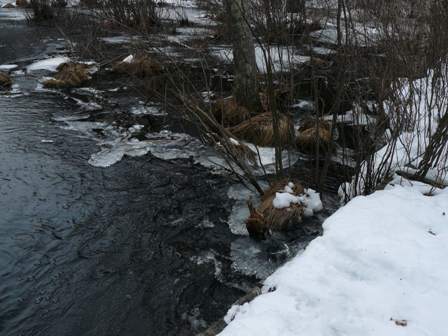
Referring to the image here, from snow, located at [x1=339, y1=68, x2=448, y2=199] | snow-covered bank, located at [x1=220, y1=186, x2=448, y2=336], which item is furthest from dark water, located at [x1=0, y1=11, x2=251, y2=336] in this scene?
snow, located at [x1=339, y1=68, x2=448, y2=199]

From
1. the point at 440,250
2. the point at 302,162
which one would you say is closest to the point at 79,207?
the point at 302,162

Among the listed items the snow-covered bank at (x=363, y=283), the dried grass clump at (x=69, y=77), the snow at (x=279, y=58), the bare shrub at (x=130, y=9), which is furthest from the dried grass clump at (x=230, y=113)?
the bare shrub at (x=130, y=9)

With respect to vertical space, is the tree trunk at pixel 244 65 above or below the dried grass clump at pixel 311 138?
above

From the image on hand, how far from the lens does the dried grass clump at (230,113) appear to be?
9.20 metres

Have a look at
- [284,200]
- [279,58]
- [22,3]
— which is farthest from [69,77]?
[22,3]

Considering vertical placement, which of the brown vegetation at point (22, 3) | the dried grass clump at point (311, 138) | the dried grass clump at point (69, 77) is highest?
the brown vegetation at point (22, 3)

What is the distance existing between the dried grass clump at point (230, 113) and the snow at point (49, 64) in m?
6.14

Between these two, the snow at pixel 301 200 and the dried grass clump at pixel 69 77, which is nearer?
the snow at pixel 301 200

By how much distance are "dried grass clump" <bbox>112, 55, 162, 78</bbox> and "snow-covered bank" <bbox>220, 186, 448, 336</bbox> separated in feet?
29.0

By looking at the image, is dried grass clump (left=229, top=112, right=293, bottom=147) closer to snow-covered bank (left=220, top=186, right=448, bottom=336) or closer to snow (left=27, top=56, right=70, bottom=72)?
snow-covered bank (left=220, top=186, right=448, bottom=336)

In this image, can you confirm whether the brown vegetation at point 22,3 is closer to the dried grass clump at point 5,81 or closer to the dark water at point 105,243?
the dried grass clump at point 5,81

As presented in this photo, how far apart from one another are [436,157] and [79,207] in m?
4.50

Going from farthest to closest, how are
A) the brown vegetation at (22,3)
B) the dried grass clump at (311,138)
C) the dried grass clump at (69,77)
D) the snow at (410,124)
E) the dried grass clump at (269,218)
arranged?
the brown vegetation at (22,3)
the dried grass clump at (69,77)
the dried grass clump at (311,138)
the dried grass clump at (269,218)
the snow at (410,124)

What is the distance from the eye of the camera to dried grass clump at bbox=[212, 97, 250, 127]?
9203 millimetres
